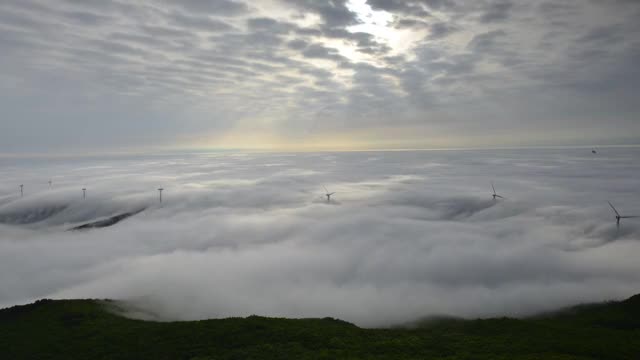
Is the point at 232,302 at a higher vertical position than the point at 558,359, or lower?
lower

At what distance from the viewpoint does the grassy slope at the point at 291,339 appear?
80.9 metres

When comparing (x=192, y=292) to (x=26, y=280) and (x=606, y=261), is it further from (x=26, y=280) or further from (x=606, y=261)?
(x=606, y=261)

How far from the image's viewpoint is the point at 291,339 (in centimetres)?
9075

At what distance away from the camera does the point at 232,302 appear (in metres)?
155

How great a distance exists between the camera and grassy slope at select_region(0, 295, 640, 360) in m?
80.9

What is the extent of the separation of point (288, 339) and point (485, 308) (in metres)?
83.0

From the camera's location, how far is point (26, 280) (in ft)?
616

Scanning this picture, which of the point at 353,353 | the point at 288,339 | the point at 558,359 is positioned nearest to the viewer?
the point at 558,359

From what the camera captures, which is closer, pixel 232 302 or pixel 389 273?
pixel 232 302

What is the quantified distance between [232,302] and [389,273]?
242 ft

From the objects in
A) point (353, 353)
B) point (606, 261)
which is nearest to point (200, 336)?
point (353, 353)

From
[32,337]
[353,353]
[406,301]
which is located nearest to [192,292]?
[32,337]

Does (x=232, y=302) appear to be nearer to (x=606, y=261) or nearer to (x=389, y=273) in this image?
(x=389, y=273)

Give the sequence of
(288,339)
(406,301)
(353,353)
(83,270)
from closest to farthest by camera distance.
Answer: (353,353), (288,339), (406,301), (83,270)
